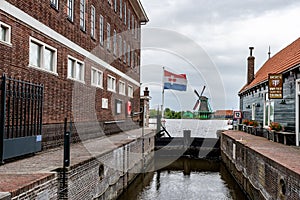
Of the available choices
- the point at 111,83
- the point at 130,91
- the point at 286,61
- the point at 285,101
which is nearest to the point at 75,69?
the point at 111,83

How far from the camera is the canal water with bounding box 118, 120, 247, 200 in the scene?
13266 mm

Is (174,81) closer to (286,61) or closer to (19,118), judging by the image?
(286,61)

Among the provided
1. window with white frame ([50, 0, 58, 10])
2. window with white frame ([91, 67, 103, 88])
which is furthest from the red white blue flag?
window with white frame ([50, 0, 58, 10])

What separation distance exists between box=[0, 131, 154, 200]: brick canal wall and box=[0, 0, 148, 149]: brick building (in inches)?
81.4

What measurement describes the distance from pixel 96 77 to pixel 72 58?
3.79m

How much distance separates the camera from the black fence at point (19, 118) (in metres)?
7.97

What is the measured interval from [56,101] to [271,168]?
7412 millimetres

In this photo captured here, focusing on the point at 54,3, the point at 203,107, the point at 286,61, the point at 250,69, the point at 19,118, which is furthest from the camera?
the point at 203,107

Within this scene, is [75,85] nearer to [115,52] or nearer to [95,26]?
[95,26]

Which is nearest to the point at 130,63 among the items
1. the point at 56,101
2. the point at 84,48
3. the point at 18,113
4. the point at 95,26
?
the point at 95,26

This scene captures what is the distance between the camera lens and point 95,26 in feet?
57.4

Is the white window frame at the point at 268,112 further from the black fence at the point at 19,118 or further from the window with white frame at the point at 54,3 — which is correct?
the black fence at the point at 19,118

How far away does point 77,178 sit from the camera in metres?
7.95

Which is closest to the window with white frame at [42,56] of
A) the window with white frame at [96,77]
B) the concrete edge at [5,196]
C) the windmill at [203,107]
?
the window with white frame at [96,77]
